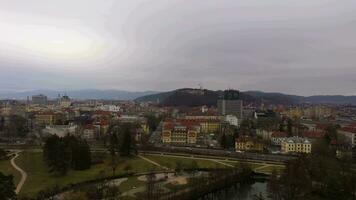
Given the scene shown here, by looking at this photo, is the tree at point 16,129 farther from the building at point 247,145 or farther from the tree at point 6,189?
the tree at point 6,189

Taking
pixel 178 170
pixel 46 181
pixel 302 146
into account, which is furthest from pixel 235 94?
pixel 46 181

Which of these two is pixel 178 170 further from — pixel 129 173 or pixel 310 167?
pixel 310 167

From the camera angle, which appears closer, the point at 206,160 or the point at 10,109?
the point at 206,160

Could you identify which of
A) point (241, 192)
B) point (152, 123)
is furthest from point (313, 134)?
point (152, 123)

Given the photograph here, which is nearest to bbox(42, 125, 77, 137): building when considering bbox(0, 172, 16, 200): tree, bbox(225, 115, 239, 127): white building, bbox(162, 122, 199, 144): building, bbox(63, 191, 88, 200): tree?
bbox(162, 122, 199, 144): building

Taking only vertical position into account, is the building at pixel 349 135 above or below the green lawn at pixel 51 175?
above

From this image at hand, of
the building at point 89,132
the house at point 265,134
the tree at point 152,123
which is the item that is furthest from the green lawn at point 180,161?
the tree at point 152,123

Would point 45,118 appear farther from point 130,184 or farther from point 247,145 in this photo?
point 130,184
